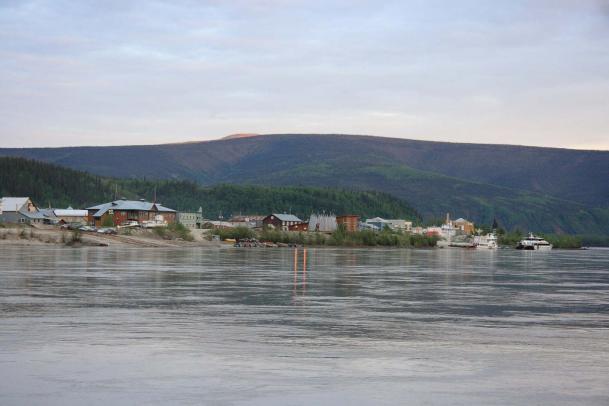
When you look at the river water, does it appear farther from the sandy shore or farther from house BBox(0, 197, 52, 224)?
house BBox(0, 197, 52, 224)

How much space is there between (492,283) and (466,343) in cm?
2912

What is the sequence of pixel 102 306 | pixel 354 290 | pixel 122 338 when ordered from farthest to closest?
pixel 354 290, pixel 102 306, pixel 122 338

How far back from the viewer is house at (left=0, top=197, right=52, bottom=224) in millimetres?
175375

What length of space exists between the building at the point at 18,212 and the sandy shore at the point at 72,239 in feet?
110

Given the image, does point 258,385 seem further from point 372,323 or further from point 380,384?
point 372,323

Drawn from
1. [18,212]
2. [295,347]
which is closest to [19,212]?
[18,212]

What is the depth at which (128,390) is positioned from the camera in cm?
1667

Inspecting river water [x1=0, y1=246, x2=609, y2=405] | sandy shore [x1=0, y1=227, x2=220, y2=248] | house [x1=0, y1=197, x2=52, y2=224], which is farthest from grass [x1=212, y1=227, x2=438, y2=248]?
river water [x1=0, y1=246, x2=609, y2=405]

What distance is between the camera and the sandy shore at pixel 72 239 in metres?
122

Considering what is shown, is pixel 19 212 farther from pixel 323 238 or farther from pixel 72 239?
pixel 323 238

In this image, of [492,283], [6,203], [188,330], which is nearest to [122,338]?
[188,330]

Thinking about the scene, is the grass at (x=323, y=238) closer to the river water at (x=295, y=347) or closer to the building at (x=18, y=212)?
the building at (x=18, y=212)

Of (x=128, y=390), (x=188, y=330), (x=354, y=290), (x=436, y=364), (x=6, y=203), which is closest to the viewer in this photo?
(x=128, y=390)

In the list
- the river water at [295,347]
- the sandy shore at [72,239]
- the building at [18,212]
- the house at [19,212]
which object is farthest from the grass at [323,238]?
the river water at [295,347]
